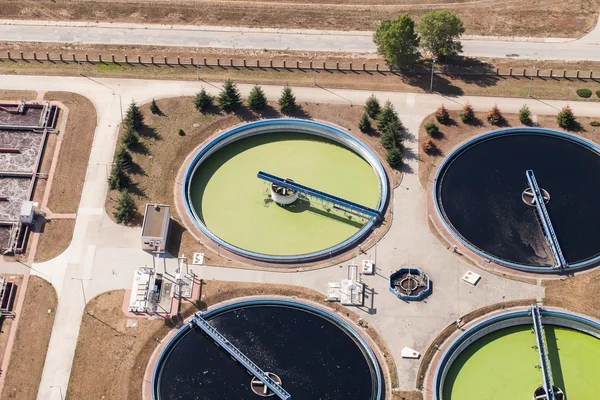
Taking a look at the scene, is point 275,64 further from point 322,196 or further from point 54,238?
point 54,238

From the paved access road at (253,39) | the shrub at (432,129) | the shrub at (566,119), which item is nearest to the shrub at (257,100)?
the paved access road at (253,39)

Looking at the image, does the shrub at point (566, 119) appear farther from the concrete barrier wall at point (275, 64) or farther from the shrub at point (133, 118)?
the shrub at point (133, 118)

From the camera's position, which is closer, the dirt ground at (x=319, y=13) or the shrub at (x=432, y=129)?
the shrub at (x=432, y=129)

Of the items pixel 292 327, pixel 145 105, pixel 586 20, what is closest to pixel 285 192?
pixel 292 327

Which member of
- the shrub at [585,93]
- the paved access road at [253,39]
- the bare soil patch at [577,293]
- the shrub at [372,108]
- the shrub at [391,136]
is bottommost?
the bare soil patch at [577,293]

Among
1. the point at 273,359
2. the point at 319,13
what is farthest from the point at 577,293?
the point at 319,13
